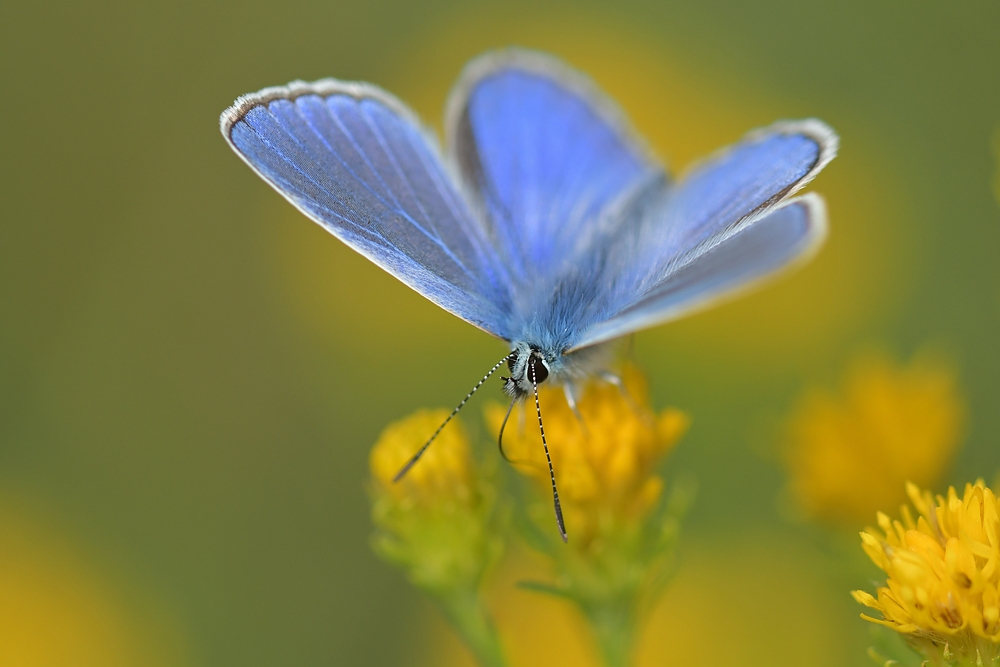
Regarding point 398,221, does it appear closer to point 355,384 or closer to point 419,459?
point 419,459

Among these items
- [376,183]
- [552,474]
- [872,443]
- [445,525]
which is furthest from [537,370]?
[872,443]

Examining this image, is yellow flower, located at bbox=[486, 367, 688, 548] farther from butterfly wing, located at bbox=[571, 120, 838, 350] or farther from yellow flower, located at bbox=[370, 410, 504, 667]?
butterfly wing, located at bbox=[571, 120, 838, 350]

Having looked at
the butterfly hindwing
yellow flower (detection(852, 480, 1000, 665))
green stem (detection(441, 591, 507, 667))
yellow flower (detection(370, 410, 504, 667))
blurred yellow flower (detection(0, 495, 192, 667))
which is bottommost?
blurred yellow flower (detection(0, 495, 192, 667))

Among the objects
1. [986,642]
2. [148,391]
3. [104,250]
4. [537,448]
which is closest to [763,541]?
[537,448]

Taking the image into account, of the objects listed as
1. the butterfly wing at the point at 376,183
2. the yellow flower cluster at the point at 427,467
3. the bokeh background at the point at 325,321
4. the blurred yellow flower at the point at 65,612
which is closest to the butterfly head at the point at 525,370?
the butterfly wing at the point at 376,183

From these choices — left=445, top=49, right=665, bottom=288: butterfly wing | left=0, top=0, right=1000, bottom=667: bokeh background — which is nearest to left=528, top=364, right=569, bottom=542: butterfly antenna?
left=445, top=49, right=665, bottom=288: butterfly wing

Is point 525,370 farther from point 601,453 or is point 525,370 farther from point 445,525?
point 445,525

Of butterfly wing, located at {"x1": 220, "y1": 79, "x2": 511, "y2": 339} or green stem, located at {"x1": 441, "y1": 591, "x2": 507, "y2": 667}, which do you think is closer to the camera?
butterfly wing, located at {"x1": 220, "y1": 79, "x2": 511, "y2": 339}
